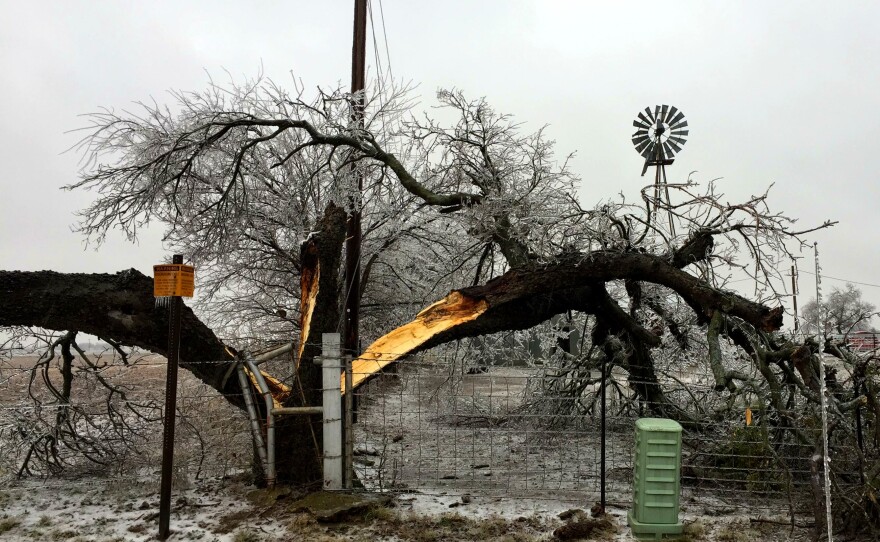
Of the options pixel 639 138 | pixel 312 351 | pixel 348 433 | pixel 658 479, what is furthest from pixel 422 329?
pixel 639 138

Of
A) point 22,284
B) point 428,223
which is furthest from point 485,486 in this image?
point 428,223

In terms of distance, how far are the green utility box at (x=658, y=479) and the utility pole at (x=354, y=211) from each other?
16.6 ft

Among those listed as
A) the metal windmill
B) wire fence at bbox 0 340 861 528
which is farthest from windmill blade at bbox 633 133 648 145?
wire fence at bbox 0 340 861 528

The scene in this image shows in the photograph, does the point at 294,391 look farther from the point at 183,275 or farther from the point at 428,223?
the point at 428,223

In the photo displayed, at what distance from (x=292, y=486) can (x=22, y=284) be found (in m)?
2.88

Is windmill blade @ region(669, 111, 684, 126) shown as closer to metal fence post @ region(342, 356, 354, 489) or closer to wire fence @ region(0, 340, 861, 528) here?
wire fence @ region(0, 340, 861, 528)

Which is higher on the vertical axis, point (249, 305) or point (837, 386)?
point (249, 305)

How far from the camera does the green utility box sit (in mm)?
4660

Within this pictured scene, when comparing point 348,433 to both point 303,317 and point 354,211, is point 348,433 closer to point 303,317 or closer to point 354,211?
point 303,317

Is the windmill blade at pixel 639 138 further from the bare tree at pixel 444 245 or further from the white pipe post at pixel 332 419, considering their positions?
the white pipe post at pixel 332 419

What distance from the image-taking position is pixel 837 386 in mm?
5785

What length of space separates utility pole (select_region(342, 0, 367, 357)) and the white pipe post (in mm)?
3672

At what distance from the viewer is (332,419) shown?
5250 mm

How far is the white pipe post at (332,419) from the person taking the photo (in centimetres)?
523
